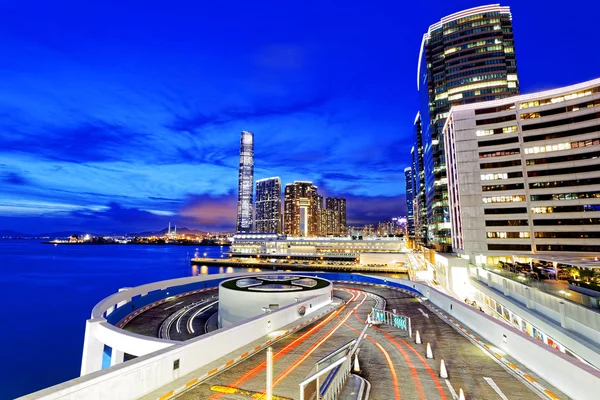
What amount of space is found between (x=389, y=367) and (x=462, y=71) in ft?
417

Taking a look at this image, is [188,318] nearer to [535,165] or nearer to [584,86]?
[535,165]

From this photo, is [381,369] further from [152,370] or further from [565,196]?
[565,196]

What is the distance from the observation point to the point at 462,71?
11306 cm

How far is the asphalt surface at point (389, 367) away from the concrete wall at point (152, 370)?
1242 mm

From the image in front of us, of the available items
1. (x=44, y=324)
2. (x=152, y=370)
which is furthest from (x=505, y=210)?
(x=44, y=324)

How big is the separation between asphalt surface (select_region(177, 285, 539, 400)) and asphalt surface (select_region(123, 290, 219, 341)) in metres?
13.8

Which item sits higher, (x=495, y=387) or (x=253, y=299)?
(x=253, y=299)

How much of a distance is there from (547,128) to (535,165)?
29.8ft

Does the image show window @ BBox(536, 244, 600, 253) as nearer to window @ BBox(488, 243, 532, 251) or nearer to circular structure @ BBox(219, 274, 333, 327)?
window @ BBox(488, 243, 532, 251)

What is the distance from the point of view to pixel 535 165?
235 feet

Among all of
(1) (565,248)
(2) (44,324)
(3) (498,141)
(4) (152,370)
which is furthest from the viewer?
(3) (498,141)

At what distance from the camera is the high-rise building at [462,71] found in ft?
355

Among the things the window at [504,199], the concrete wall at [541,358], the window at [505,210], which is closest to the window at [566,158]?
the window at [504,199]

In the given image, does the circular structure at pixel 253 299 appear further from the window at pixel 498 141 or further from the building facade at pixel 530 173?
the window at pixel 498 141
